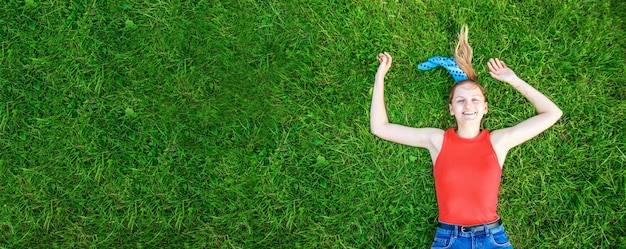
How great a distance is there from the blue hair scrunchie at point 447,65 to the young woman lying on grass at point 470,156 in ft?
0.36

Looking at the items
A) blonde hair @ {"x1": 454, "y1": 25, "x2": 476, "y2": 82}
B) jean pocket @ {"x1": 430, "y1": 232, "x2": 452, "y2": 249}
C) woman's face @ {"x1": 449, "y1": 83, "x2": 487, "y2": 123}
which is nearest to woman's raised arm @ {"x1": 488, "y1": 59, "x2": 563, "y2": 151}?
woman's face @ {"x1": 449, "y1": 83, "x2": 487, "y2": 123}

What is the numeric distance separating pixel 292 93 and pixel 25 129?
244 cm

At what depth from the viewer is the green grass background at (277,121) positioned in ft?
13.5

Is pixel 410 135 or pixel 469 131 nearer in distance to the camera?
pixel 469 131

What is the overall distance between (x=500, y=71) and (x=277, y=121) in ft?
6.51

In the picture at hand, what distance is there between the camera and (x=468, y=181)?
362 cm

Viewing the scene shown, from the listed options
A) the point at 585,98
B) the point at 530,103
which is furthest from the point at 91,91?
the point at 585,98

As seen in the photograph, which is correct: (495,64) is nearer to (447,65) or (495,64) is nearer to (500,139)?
(447,65)

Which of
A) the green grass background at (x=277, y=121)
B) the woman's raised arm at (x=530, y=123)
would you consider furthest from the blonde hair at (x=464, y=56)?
the woman's raised arm at (x=530, y=123)

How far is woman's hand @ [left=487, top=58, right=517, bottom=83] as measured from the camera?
3.99 m

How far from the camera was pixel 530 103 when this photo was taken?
13.5ft

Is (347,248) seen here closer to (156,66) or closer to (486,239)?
(486,239)

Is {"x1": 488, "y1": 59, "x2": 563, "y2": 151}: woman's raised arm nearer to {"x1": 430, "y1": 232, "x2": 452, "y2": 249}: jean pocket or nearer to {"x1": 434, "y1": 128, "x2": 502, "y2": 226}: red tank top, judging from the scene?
{"x1": 434, "y1": 128, "x2": 502, "y2": 226}: red tank top

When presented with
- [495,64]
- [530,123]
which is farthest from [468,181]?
[495,64]
